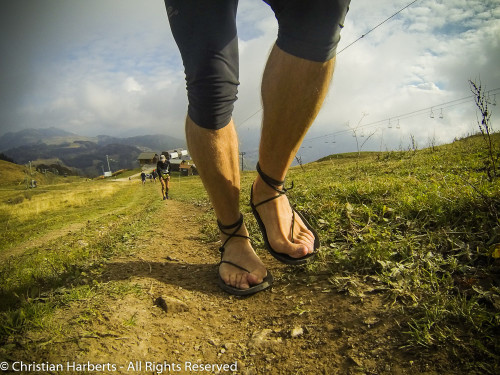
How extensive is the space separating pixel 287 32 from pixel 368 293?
1294 millimetres

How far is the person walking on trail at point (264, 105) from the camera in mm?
1225

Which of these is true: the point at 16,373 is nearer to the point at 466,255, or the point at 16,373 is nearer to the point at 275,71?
the point at 275,71

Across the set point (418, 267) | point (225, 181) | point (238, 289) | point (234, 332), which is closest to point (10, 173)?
point (225, 181)

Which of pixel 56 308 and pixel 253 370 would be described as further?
pixel 56 308

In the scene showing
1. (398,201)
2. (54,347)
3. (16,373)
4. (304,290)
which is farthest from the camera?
(398,201)

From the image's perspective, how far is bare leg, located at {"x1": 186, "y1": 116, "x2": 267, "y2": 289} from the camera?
1.43 metres

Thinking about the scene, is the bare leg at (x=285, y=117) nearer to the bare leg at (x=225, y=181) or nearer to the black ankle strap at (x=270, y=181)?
the black ankle strap at (x=270, y=181)

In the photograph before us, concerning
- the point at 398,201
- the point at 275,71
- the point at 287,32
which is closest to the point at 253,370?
the point at 275,71

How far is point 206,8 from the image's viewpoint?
4.03 ft

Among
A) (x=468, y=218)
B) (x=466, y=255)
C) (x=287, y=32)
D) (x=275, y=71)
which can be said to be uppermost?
(x=287, y=32)

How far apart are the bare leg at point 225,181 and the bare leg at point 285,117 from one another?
17 centimetres

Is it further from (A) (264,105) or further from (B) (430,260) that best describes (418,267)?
(A) (264,105)

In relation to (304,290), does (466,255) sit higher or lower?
higher

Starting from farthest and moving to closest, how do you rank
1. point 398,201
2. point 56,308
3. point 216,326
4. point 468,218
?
point 398,201 < point 468,218 < point 216,326 < point 56,308
